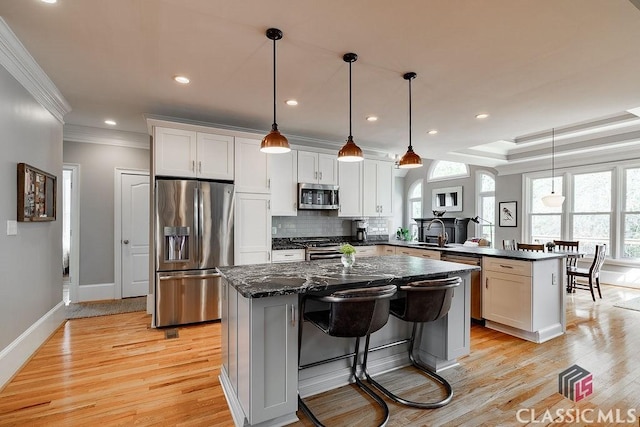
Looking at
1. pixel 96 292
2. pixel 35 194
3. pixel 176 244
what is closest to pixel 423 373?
pixel 176 244

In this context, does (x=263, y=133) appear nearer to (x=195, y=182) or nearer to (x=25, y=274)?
(x=195, y=182)

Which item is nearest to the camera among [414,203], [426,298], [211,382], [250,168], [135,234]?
[426,298]

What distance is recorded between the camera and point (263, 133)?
4.49 metres

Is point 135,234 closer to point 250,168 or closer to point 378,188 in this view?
point 250,168

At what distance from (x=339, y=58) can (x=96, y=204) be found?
4319mm

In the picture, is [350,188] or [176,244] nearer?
[176,244]

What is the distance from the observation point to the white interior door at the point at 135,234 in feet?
16.3

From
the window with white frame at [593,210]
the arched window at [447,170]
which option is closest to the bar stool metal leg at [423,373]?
the window with white frame at [593,210]

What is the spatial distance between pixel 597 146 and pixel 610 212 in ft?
4.62

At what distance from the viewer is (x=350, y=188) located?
17.7ft

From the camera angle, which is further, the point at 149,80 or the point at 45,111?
the point at 45,111

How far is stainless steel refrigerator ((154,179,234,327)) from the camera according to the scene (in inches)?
147

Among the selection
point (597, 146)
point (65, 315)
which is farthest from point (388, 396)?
point (597, 146)

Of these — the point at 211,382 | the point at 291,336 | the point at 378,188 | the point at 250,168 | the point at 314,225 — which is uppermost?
the point at 250,168
